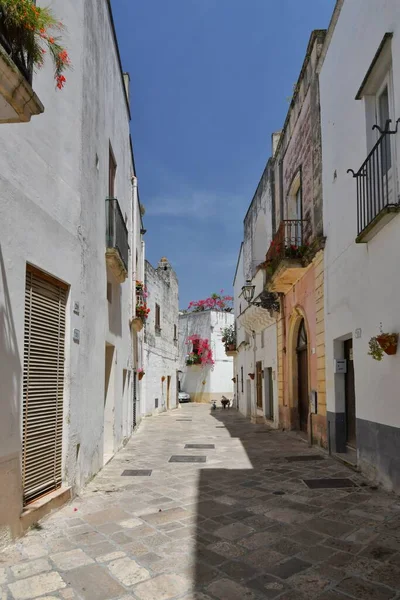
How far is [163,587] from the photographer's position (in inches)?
135

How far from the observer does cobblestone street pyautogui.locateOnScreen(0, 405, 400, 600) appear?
11.2 feet

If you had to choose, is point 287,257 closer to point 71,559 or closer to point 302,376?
point 302,376

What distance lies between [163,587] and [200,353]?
32.7 metres

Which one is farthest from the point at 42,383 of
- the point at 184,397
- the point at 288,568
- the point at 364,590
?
the point at 184,397

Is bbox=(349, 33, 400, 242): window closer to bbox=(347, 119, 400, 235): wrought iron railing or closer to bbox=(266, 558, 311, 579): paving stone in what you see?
bbox=(347, 119, 400, 235): wrought iron railing

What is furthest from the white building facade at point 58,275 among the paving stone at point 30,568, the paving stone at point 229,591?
the paving stone at point 229,591

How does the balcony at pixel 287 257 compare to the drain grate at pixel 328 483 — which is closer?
the drain grate at pixel 328 483

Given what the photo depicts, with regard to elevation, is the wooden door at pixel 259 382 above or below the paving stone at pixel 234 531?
above

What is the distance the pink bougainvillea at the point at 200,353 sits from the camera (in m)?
35.8

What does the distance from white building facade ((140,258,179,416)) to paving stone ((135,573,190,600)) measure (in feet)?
50.7

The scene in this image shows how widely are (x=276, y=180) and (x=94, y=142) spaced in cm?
873

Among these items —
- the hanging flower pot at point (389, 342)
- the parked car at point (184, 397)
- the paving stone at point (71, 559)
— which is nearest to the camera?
the paving stone at point (71, 559)

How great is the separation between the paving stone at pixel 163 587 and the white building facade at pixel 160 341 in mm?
15449

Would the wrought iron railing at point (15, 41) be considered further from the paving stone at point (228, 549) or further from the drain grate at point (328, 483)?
the drain grate at point (328, 483)
